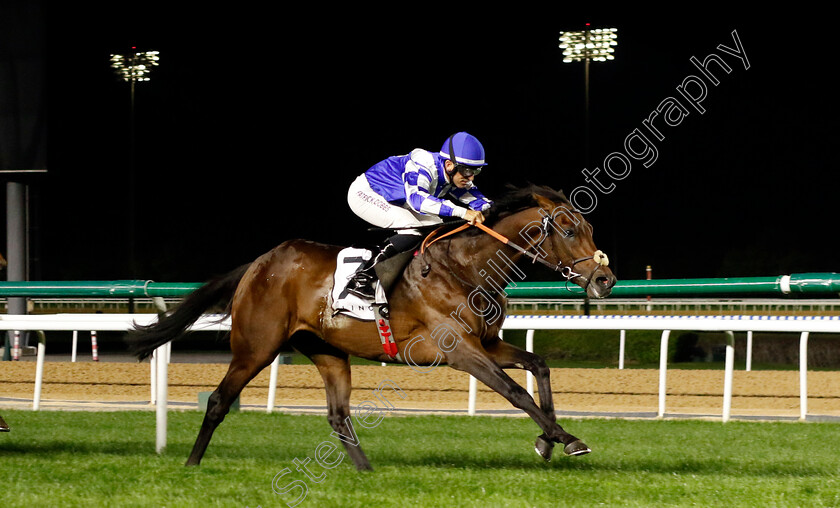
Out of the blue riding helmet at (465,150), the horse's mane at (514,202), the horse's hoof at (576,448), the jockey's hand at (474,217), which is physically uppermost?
the blue riding helmet at (465,150)

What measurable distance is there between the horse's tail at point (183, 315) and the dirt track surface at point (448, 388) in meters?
2.95

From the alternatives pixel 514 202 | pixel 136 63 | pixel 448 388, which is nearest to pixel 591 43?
pixel 136 63

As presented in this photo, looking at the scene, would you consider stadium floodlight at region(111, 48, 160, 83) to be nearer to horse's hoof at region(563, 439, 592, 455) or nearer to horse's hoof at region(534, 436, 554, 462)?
horse's hoof at region(534, 436, 554, 462)

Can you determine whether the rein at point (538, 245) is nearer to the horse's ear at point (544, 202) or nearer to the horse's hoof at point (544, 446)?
the horse's ear at point (544, 202)

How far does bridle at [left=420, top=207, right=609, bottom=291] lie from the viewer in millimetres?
4465

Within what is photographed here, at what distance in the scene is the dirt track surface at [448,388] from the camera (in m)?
8.27

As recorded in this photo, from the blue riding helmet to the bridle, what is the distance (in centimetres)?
30

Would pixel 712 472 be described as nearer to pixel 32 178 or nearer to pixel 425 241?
pixel 425 241

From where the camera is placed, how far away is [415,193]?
4.74 m

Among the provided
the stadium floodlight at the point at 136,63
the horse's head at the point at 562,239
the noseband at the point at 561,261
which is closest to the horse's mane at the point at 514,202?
the horse's head at the point at 562,239

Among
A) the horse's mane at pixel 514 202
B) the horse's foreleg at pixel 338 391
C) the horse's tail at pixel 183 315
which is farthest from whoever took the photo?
the horse's tail at pixel 183 315

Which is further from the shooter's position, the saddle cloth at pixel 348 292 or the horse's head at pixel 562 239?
the saddle cloth at pixel 348 292

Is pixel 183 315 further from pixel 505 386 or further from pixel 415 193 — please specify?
pixel 505 386

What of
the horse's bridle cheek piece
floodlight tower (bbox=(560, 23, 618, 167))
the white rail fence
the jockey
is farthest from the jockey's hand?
floodlight tower (bbox=(560, 23, 618, 167))
